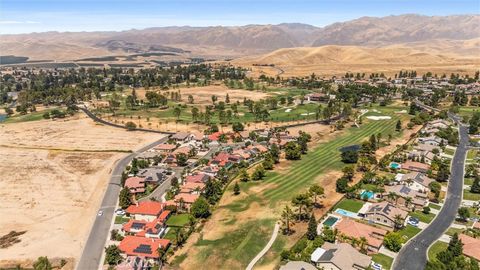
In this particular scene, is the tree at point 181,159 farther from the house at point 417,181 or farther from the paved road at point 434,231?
the paved road at point 434,231

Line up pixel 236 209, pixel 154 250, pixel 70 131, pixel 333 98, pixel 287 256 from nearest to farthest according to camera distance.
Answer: pixel 287 256 → pixel 154 250 → pixel 236 209 → pixel 70 131 → pixel 333 98

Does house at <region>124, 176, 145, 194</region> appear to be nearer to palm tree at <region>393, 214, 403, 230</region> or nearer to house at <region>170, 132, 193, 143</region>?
house at <region>170, 132, 193, 143</region>

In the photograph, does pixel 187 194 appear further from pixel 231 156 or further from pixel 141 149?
pixel 141 149

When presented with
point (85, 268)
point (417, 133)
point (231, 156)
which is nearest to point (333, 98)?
point (417, 133)

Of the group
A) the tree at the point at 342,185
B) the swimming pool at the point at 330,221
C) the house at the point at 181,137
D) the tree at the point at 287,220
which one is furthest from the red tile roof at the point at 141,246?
the house at the point at 181,137

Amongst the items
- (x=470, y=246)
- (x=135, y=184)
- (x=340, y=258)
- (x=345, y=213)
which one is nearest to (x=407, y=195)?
(x=345, y=213)
